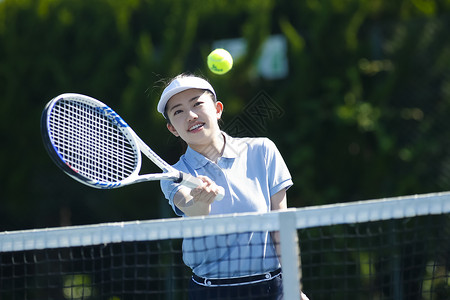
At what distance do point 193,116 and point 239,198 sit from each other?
36 cm

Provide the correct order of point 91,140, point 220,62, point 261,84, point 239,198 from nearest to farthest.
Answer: point 239,198
point 91,140
point 220,62
point 261,84

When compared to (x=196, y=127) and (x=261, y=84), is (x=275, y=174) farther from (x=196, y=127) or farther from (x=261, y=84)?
(x=261, y=84)

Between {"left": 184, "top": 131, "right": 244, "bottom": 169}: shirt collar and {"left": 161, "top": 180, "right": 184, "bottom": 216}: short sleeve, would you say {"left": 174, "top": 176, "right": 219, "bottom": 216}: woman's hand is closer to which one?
{"left": 161, "top": 180, "right": 184, "bottom": 216}: short sleeve

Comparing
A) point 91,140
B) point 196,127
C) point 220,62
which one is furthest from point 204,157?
point 220,62

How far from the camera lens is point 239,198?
265 centimetres

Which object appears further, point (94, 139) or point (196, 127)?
point (94, 139)

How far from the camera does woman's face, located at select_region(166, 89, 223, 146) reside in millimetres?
2684

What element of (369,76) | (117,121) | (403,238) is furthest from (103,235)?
(369,76)

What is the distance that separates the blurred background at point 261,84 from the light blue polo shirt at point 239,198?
274 centimetres

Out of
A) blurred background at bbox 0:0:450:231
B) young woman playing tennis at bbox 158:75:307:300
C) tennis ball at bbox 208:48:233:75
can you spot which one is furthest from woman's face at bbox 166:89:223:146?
Result: blurred background at bbox 0:0:450:231

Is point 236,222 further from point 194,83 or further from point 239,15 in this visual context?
point 239,15

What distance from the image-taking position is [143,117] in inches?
231

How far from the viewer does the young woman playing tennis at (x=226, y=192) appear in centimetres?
259

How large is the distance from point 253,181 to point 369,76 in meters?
3.72
